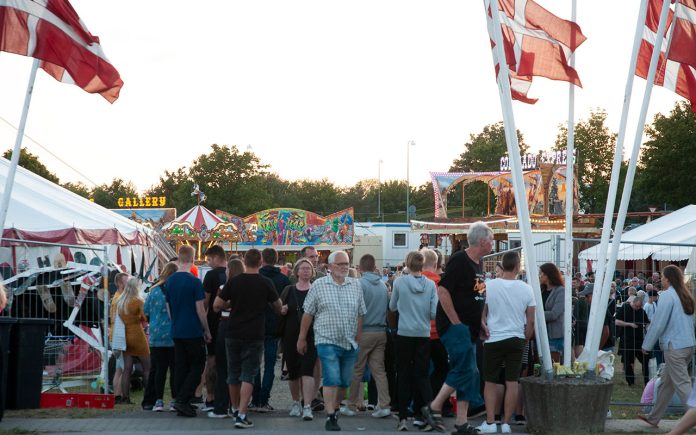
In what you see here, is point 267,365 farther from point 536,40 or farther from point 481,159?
point 481,159

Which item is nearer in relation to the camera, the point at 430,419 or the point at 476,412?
the point at 430,419

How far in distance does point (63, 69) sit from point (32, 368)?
3.46m

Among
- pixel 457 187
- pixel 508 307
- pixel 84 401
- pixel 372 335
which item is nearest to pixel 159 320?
pixel 84 401

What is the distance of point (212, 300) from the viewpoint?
10.7 m

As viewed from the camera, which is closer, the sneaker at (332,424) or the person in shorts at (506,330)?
the person in shorts at (506,330)

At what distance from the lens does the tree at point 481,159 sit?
3558 inches

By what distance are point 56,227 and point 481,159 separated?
269ft

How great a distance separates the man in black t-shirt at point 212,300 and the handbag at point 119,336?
1385 millimetres

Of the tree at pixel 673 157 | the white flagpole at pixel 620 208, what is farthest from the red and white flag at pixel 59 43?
the tree at pixel 673 157

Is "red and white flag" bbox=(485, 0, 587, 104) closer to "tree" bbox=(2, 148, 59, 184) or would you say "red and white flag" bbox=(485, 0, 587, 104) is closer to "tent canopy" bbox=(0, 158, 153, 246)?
"tent canopy" bbox=(0, 158, 153, 246)

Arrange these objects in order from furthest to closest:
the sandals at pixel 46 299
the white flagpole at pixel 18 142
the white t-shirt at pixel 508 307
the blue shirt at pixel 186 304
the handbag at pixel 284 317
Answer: the sandals at pixel 46 299
the handbag at pixel 284 317
the blue shirt at pixel 186 304
the white flagpole at pixel 18 142
the white t-shirt at pixel 508 307

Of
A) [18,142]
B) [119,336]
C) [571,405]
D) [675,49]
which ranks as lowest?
[571,405]

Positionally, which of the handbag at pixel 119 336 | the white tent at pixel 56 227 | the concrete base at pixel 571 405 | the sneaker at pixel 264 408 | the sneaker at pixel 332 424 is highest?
the white tent at pixel 56 227

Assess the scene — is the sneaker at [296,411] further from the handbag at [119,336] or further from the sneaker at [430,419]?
the handbag at [119,336]
